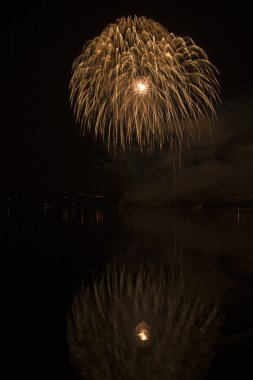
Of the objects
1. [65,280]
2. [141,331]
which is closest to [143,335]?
[141,331]

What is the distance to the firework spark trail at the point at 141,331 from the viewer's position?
7.55 m

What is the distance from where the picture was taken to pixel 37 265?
774 inches

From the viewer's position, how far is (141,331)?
948 cm

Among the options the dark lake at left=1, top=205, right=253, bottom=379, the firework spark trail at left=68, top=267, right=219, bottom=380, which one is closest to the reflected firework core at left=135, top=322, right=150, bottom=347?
the firework spark trail at left=68, top=267, right=219, bottom=380

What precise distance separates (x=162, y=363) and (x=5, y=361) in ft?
11.4

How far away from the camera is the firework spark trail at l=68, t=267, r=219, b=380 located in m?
7.55

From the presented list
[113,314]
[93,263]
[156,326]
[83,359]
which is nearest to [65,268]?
[93,263]

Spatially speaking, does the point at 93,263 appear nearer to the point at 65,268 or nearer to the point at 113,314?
the point at 65,268

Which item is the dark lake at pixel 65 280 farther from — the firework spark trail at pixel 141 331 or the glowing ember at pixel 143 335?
the glowing ember at pixel 143 335

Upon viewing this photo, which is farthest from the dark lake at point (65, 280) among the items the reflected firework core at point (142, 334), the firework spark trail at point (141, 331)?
the reflected firework core at point (142, 334)

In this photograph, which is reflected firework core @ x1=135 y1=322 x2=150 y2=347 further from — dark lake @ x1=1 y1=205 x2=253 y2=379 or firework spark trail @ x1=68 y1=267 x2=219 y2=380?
dark lake @ x1=1 y1=205 x2=253 y2=379

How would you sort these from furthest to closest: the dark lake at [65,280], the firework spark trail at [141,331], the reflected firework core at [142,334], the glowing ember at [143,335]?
the glowing ember at [143,335] → the reflected firework core at [142,334] → the dark lake at [65,280] → the firework spark trail at [141,331]

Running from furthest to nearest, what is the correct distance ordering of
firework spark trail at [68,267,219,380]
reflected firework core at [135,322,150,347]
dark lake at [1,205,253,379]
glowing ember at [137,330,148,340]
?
glowing ember at [137,330,148,340] → reflected firework core at [135,322,150,347] → dark lake at [1,205,253,379] → firework spark trail at [68,267,219,380]

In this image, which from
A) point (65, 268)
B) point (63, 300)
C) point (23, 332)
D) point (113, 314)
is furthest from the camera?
point (65, 268)
